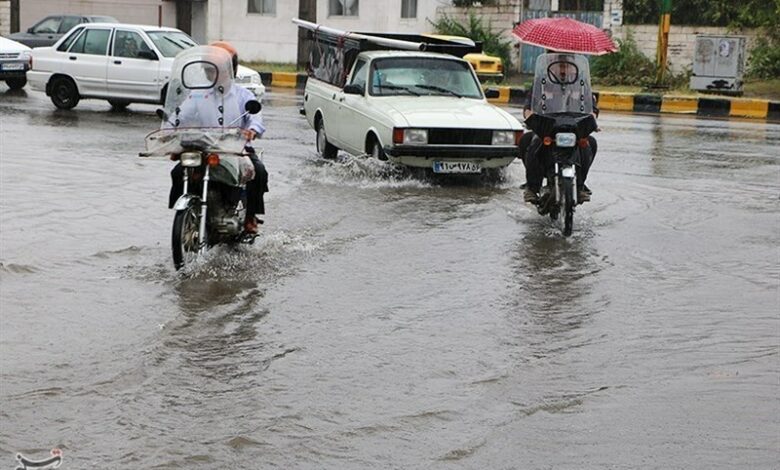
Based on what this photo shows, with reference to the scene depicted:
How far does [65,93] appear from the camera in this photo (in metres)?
21.7

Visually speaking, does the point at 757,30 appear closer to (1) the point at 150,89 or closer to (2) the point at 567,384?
(1) the point at 150,89

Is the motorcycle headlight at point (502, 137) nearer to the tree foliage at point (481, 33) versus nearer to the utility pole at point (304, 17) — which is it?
the utility pole at point (304, 17)

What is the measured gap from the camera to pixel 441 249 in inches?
404

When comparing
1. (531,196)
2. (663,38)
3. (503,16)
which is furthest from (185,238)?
(503,16)

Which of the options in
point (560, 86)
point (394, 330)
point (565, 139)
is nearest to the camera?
point (394, 330)

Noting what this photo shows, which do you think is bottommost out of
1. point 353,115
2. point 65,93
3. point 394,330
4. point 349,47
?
point 394,330

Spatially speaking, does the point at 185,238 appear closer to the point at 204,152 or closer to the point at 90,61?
the point at 204,152

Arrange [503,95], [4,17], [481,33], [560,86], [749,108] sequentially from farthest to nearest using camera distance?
[4,17], [481,33], [503,95], [749,108], [560,86]

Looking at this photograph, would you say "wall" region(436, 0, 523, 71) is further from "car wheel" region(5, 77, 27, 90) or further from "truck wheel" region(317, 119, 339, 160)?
"truck wheel" region(317, 119, 339, 160)

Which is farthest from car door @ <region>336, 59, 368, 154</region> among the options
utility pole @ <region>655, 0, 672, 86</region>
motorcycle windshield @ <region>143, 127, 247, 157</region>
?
utility pole @ <region>655, 0, 672, 86</region>

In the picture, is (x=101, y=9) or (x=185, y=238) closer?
(x=185, y=238)

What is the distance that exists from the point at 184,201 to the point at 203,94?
40.4 inches

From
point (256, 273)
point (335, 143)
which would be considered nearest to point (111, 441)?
point (256, 273)

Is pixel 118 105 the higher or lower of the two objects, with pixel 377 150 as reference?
lower
